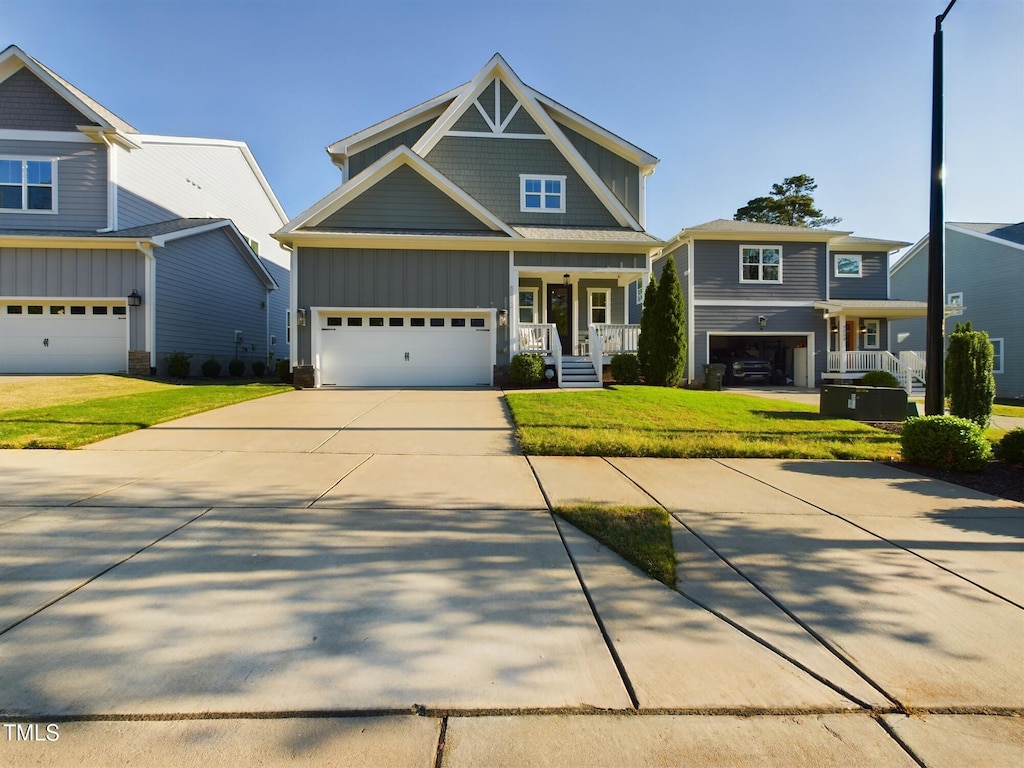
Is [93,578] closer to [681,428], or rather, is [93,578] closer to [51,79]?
[681,428]

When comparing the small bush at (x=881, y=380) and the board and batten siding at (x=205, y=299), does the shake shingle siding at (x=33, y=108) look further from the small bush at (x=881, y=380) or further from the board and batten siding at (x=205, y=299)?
the small bush at (x=881, y=380)

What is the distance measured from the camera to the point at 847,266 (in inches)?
781

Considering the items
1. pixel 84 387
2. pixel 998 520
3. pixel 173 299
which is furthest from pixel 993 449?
pixel 173 299

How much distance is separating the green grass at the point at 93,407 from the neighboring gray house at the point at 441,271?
277cm

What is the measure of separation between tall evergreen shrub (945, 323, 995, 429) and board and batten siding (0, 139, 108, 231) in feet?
72.6

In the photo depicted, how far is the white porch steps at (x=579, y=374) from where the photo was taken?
Answer: 1368 centimetres

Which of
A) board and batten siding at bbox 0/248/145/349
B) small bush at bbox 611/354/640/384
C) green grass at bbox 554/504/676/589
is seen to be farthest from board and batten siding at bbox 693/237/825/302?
board and batten siding at bbox 0/248/145/349

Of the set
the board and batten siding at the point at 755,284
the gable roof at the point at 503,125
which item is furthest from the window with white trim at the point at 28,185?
the board and batten siding at the point at 755,284

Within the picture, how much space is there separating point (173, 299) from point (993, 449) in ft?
65.4

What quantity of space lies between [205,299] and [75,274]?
365 centimetres

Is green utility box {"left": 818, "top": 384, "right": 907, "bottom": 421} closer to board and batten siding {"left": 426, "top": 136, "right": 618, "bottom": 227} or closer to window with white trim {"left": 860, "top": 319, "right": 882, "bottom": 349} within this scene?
board and batten siding {"left": 426, "top": 136, "right": 618, "bottom": 227}

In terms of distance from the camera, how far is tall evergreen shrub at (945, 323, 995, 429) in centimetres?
905

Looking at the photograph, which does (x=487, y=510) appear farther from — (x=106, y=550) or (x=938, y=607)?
(x=938, y=607)

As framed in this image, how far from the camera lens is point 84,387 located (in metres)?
11.9
